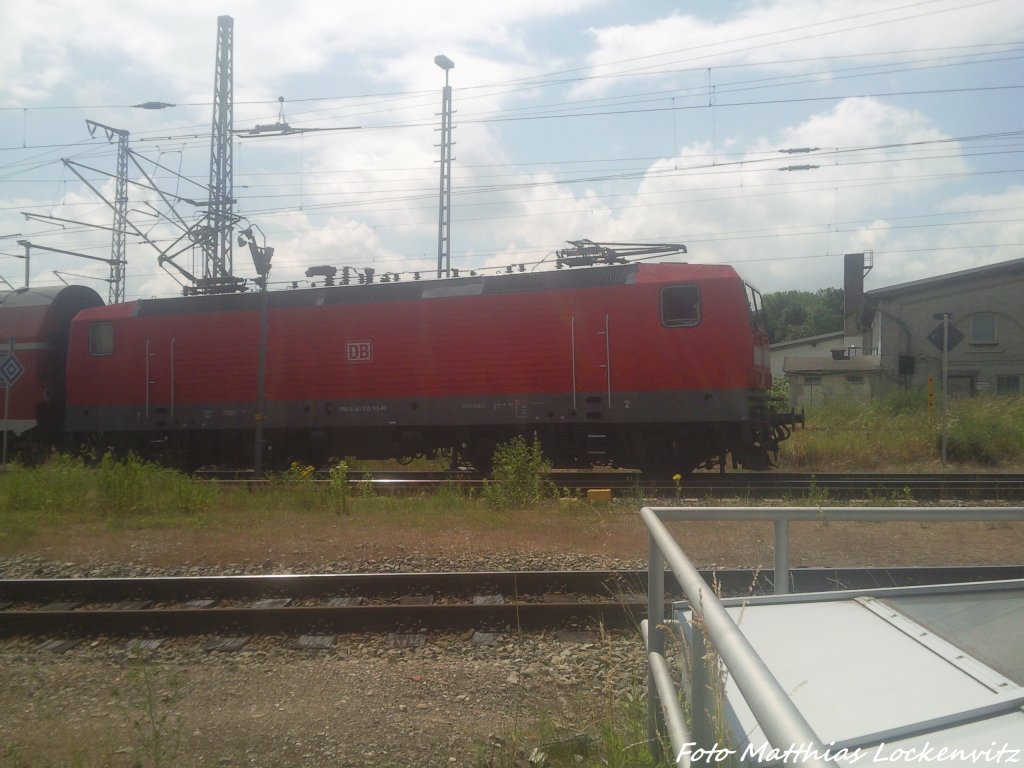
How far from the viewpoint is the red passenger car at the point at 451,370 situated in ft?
40.2

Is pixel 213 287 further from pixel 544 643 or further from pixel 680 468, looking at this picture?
pixel 544 643

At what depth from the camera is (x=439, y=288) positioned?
1370 centimetres

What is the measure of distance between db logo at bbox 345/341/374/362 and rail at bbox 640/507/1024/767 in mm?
11238

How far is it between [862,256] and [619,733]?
159 ft

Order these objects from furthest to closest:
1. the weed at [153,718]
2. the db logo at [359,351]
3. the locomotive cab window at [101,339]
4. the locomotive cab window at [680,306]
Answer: the locomotive cab window at [101,339] < the db logo at [359,351] < the locomotive cab window at [680,306] < the weed at [153,718]

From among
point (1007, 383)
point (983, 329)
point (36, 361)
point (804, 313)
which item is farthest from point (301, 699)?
point (804, 313)

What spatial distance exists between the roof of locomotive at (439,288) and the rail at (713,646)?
9.43 meters

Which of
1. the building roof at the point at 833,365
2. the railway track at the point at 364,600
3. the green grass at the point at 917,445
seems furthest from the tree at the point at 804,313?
the railway track at the point at 364,600

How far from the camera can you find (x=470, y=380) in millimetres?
13320

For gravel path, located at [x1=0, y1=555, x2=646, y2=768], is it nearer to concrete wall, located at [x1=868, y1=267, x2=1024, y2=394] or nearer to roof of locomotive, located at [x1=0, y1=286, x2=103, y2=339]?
roof of locomotive, located at [x1=0, y1=286, x2=103, y2=339]

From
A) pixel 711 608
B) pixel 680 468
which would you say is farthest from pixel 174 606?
pixel 680 468

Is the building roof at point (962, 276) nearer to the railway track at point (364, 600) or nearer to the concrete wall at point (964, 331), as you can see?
the concrete wall at point (964, 331)

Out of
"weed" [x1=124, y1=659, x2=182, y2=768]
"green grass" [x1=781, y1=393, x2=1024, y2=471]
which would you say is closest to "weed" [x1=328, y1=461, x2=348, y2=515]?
"weed" [x1=124, y1=659, x2=182, y2=768]

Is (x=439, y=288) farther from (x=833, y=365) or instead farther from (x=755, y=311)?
(x=833, y=365)
